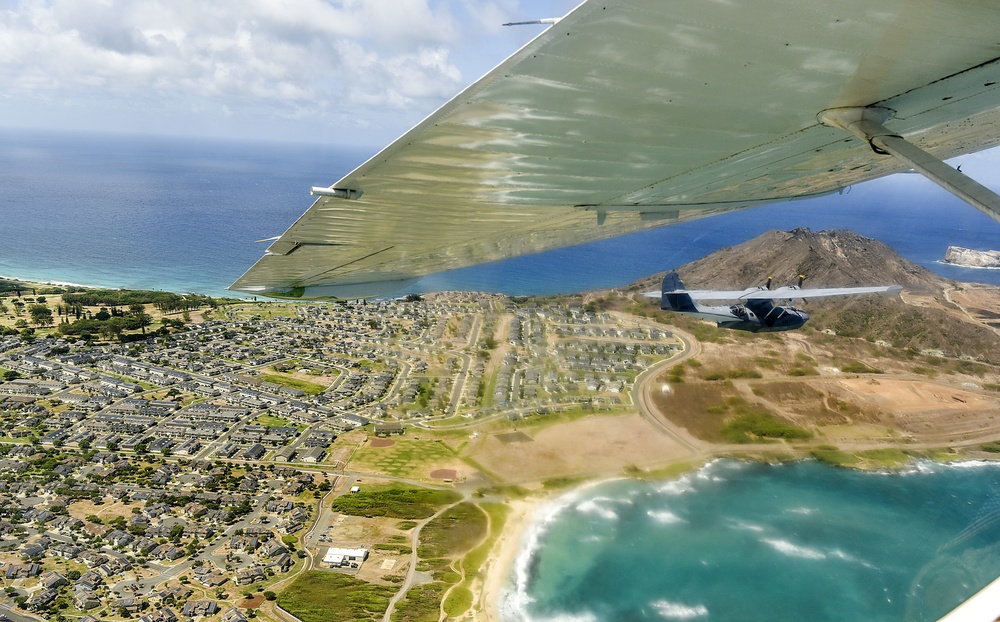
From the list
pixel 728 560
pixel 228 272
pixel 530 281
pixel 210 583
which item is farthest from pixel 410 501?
pixel 228 272

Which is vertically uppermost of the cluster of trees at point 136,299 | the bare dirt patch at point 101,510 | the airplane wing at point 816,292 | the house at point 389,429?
the airplane wing at point 816,292

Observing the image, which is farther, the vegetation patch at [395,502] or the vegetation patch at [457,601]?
the vegetation patch at [395,502]

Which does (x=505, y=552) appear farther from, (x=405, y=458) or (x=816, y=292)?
(x=816, y=292)

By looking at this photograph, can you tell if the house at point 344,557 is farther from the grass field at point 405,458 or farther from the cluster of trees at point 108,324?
the cluster of trees at point 108,324

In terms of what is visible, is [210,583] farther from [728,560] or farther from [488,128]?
[488,128]

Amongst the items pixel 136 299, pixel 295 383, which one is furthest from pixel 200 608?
pixel 136 299

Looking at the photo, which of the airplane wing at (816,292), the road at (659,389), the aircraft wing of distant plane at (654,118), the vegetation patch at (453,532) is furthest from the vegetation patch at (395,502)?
the aircraft wing of distant plane at (654,118)
